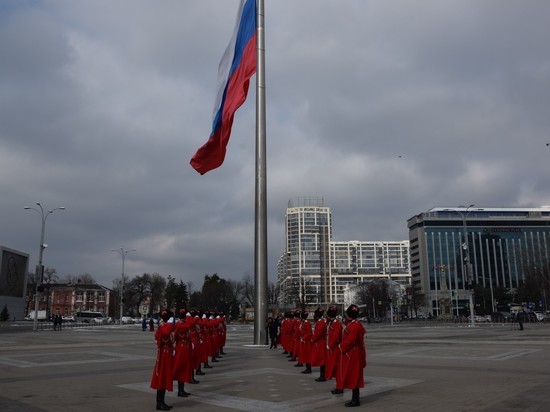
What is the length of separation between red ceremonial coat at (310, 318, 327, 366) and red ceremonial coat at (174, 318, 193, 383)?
4.09 metres

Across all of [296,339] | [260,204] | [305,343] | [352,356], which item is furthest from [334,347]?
[260,204]

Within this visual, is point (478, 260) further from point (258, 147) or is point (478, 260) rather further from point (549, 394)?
point (549, 394)

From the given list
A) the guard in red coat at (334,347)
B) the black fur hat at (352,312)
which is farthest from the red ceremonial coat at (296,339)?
the black fur hat at (352,312)

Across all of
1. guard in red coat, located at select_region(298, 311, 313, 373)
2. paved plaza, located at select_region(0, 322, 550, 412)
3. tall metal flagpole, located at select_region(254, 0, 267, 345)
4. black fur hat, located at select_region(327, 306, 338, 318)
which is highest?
tall metal flagpole, located at select_region(254, 0, 267, 345)

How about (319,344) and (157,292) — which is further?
(157,292)

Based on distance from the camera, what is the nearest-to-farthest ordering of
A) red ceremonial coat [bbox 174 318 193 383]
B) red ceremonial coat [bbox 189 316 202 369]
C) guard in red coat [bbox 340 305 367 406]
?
guard in red coat [bbox 340 305 367 406]
red ceremonial coat [bbox 174 318 193 383]
red ceremonial coat [bbox 189 316 202 369]

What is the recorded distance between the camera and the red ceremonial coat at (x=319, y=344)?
13810mm

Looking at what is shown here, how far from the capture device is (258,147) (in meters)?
26.2

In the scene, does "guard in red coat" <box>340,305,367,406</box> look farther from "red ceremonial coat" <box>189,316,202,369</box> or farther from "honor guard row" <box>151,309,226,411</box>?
"red ceremonial coat" <box>189,316,202,369</box>

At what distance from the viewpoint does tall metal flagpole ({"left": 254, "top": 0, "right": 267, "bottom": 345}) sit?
24922 mm

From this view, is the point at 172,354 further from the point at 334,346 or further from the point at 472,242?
the point at 472,242

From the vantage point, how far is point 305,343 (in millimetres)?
15547

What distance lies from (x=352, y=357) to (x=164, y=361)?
3734mm

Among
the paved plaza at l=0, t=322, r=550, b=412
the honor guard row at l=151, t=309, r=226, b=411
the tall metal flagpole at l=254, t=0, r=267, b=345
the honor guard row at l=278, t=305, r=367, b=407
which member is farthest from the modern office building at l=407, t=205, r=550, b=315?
the honor guard row at l=151, t=309, r=226, b=411
